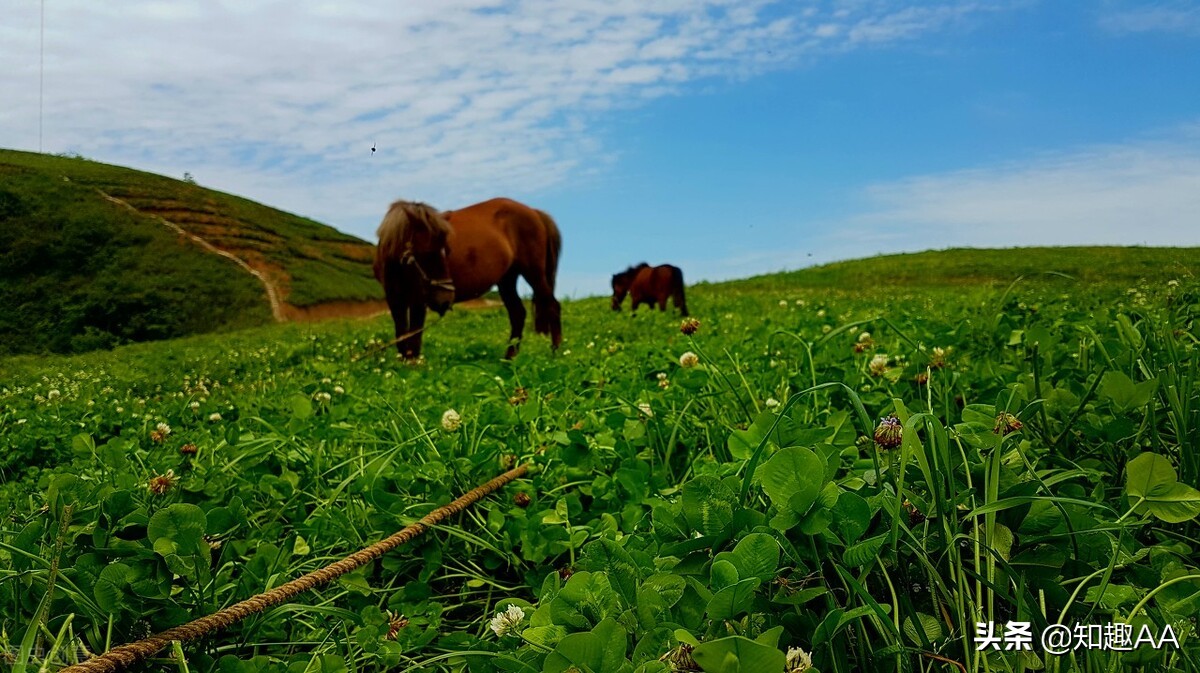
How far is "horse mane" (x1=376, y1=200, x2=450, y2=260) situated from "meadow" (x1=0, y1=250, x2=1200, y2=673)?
5558 millimetres

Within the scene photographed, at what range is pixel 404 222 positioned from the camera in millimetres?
9977

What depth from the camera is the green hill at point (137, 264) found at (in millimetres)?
20781

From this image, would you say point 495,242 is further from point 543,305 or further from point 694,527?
point 694,527

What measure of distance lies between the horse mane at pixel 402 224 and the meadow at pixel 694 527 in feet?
18.2

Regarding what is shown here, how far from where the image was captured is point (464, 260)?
10750 millimetres

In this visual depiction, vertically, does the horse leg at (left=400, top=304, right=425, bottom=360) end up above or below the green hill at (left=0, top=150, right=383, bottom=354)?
below

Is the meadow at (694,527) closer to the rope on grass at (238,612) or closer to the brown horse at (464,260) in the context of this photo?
the rope on grass at (238,612)

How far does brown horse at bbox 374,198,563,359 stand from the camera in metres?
10.0

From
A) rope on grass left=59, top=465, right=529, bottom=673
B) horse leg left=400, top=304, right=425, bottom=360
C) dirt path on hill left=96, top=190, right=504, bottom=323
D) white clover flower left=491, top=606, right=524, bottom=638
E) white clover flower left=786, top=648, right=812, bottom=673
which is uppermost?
dirt path on hill left=96, top=190, right=504, bottom=323

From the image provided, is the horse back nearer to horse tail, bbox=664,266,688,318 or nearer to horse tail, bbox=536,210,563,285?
horse tail, bbox=536,210,563,285

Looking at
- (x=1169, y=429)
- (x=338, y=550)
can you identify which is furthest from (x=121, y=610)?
(x=1169, y=429)

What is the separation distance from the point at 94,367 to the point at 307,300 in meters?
12.6

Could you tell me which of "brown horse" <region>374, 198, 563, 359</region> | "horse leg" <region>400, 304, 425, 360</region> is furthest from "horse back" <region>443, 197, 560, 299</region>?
"horse leg" <region>400, 304, 425, 360</region>

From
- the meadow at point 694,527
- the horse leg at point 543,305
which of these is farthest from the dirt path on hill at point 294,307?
the meadow at point 694,527
